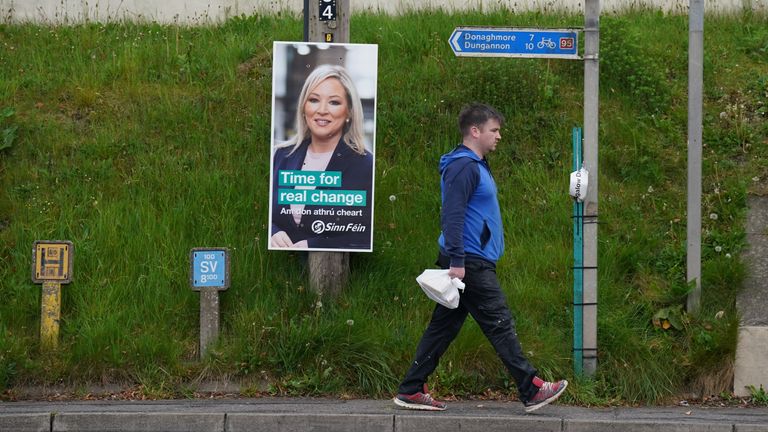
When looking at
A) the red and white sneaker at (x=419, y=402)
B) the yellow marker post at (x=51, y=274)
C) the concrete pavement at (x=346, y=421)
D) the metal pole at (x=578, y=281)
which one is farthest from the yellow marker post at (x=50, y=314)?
the metal pole at (x=578, y=281)

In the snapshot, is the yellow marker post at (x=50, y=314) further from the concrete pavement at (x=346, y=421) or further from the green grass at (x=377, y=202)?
the concrete pavement at (x=346, y=421)

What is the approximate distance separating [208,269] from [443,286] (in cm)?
215

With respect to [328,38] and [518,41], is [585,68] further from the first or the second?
[328,38]

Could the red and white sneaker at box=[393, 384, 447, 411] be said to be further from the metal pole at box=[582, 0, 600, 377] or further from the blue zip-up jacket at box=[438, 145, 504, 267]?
the metal pole at box=[582, 0, 600, 377]

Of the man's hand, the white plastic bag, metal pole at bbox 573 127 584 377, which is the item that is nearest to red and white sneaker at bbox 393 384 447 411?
the white plastic bag

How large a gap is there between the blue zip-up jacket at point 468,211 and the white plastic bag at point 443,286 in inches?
4.0

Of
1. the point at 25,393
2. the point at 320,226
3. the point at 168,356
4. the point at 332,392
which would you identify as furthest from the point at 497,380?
the point at 25,393

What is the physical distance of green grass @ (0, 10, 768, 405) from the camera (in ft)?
25.1

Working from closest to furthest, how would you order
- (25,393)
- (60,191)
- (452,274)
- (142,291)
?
(452,274), (25,393), (142,291), (60,191)

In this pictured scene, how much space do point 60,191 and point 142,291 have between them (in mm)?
1571

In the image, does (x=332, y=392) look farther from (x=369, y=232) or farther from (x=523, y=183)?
(x=523, y=183)

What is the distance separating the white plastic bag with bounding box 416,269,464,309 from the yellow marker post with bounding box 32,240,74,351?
2.87 metres

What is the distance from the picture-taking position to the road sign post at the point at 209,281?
7.85m

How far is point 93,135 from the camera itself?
9992 millimetres
